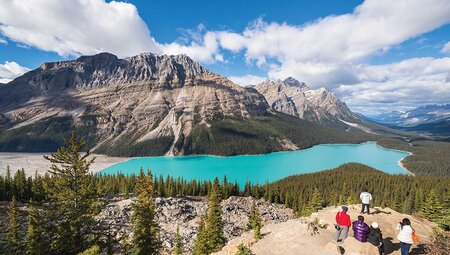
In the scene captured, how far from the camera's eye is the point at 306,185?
146 metres

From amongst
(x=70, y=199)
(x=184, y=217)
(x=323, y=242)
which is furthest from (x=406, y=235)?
(x=184, y=217)

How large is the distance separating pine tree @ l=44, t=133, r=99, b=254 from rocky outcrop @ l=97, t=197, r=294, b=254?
41986mm

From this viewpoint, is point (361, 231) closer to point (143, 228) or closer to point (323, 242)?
point (323, 242)

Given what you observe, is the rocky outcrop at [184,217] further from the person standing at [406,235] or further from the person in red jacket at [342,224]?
the person standing at [406,235]

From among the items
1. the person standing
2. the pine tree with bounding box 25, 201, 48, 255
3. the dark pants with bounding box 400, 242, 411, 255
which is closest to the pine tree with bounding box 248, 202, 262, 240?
the dark pants with bounding box 400, 242, 411, 255

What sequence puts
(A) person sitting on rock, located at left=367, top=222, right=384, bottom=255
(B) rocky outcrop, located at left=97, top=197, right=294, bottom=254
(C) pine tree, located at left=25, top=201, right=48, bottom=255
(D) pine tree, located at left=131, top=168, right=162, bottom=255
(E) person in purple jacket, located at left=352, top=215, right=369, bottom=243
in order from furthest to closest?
(B) rocky outcrop, located at left=97, top=197, right=294, bottom=254
(D) pine tree, located at left=131, top=168, right=162, bottom=255
(C) pine tree, located at left=25, top=201, right=48, bottom=255
(E) person in purple jacket, located at left=352, top=215, right=369, bottom=243
(A) person sitting on rock, located at left=367, top=222, right=384, bottom=255

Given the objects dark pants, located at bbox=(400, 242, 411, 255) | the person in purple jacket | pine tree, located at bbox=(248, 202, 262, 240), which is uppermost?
the person in purple jacket

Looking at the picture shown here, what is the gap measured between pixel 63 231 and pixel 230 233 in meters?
56.9

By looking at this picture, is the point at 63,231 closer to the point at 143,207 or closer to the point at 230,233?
the point at 143,207

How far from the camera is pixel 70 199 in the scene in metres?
27.2

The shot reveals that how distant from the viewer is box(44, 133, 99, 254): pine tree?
26797 mm

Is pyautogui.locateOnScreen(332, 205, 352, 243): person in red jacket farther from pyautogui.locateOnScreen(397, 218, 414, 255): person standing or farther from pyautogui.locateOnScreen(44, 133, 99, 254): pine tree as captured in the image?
pyautogui.locateOnScreen(44, 133, 99, 254): pine tree

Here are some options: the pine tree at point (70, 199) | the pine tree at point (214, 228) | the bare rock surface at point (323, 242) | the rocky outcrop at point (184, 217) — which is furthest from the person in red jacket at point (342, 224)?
the rocky outcrop at point (184, 217)

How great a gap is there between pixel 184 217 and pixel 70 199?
65185 mm
